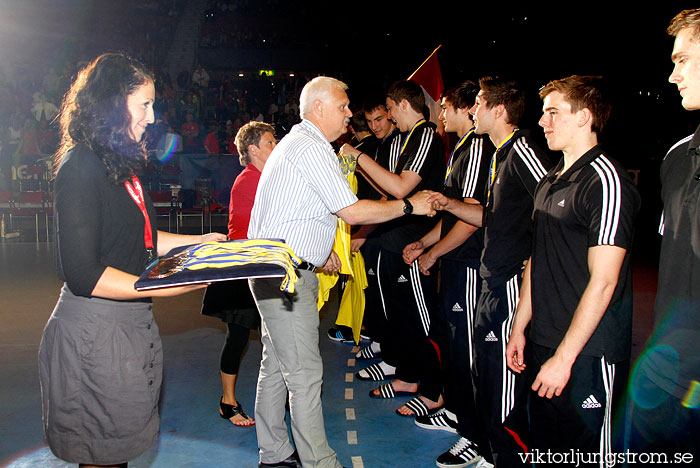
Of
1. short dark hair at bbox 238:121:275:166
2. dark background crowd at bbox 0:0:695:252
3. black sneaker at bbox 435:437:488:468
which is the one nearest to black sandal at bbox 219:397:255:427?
black sneaker at bbox 435:437:488:468

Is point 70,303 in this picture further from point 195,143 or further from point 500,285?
point 195,143

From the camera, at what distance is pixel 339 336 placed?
5.64 m

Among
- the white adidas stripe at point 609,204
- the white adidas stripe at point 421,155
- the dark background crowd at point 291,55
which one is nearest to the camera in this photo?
the white adidas stripe at point 609,204

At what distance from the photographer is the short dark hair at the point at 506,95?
3.11 m

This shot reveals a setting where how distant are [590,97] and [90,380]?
84.4 inches

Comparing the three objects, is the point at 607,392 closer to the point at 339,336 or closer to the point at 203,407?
the point at 203,407

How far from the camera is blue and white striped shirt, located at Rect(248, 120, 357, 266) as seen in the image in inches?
111

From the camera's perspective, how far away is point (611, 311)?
2.19 m

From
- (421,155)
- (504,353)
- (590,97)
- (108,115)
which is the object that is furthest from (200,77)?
(590,97)

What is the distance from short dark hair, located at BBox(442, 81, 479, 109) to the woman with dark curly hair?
2.35m

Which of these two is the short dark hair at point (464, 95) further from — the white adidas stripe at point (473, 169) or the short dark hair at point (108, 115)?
the short dark hair at point (108, 115)

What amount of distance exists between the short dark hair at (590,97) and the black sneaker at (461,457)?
1.92 meters

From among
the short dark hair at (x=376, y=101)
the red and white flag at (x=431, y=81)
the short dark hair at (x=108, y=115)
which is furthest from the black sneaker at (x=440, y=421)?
the red and white flag at (x=431, y=81)

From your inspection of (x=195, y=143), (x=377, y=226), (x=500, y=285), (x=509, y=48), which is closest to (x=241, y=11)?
(x=195, y=143)
